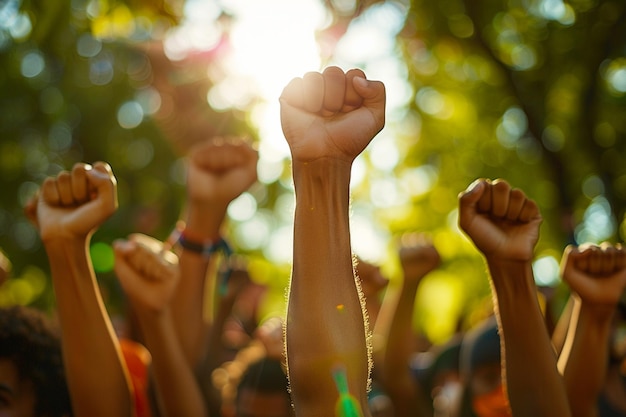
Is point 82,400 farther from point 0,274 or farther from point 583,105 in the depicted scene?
point 583,105

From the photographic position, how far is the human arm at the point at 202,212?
317 cm

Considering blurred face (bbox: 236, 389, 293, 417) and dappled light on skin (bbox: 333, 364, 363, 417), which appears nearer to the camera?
dappled light on skin (bbox: 333, 364, 363, 417)

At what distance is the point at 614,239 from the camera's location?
668cm

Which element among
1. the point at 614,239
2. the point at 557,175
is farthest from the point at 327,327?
the point at 614,239

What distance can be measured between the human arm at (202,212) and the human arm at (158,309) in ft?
1.97

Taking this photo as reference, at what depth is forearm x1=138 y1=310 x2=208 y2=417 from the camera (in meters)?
2.46

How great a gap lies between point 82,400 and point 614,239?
569cm

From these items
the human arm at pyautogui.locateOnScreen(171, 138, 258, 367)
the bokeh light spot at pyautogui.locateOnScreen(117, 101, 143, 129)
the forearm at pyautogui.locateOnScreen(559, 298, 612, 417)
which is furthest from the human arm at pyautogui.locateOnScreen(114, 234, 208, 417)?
A: the bokeh light spot at pyautogui.locateOnScreen(117, 101, 143, 129)

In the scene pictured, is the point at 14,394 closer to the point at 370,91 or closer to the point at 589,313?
the point at 370,91

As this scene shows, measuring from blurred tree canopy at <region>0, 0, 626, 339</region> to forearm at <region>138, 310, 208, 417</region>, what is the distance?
3.10 m

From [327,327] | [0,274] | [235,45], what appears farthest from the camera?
[235,45]

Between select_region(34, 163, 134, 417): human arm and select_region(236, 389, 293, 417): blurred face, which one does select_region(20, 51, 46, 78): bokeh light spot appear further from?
select_region(34, 163, 134, 417): human arm

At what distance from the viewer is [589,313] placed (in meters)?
2.49

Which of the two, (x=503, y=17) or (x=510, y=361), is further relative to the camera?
(x=503, y=17)
